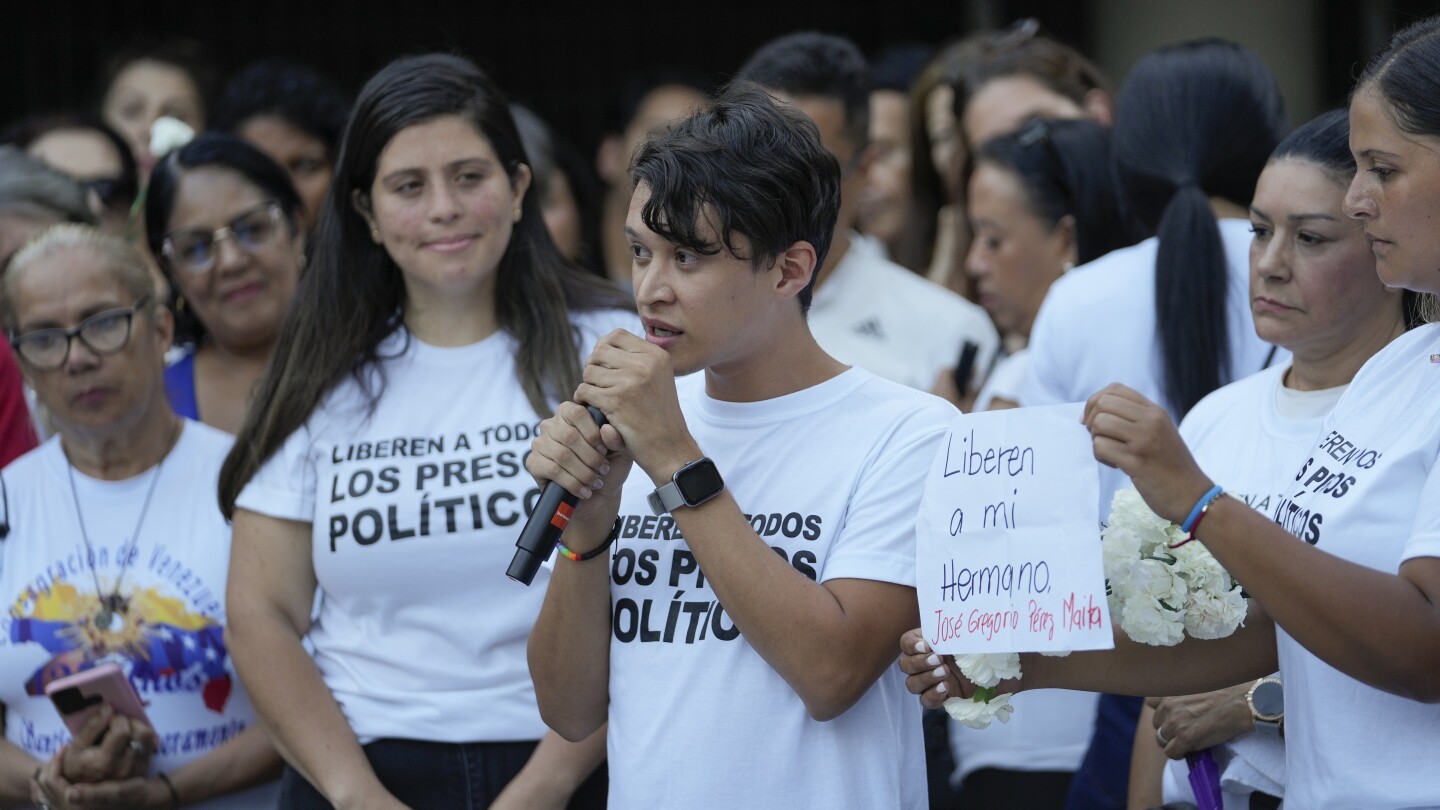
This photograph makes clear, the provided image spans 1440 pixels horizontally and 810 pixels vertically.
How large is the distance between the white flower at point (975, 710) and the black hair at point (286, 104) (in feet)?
11.3

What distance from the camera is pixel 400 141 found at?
10.4ft

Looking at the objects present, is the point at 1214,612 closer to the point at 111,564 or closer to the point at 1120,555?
the point at 1120,555

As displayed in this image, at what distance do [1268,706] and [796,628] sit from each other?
2.89ft

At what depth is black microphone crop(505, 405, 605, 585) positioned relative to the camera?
2.26 m

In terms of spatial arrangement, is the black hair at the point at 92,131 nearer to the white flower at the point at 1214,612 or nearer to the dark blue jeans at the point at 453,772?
the dark blue jeans at the point at 453,772

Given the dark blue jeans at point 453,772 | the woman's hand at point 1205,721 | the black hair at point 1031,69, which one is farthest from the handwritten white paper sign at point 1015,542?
the black hair at point 1031,69

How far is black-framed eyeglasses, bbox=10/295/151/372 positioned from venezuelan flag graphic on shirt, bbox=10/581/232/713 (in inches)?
20.0

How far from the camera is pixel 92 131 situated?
4973 millimetres

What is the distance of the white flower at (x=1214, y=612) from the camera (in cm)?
228

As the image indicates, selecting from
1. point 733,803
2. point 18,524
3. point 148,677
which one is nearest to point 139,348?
point 18,524

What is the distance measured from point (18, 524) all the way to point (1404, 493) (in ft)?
9.18

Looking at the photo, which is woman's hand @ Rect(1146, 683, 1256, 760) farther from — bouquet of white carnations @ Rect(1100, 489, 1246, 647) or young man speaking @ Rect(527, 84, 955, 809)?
young man speaking @ Rect(527, 84, 955, 809)

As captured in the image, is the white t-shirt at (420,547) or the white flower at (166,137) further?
the white flower at (166,137)

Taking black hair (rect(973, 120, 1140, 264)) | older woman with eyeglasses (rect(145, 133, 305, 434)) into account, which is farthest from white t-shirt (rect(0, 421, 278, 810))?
black hair (rect(973, 120, 1140, 264))
